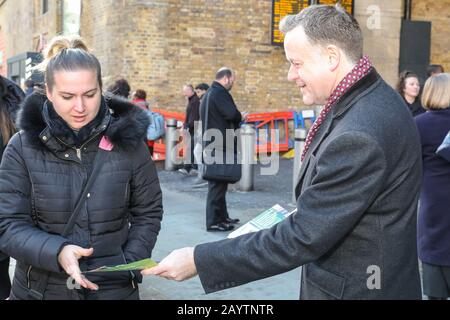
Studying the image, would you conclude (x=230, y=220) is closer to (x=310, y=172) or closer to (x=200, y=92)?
(x=200, y=92)

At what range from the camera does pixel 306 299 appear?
2.25 m

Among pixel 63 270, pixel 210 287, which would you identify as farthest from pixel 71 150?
pixel 210 287

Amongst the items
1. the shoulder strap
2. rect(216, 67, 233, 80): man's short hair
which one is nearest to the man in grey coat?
the shoulder strap

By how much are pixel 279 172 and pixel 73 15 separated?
913cm

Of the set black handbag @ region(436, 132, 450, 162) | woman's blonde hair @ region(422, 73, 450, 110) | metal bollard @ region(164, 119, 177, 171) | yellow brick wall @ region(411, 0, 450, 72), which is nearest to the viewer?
black handbag @ region(436, 132, 450, 162)

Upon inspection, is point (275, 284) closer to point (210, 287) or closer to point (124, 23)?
point (210, 287)

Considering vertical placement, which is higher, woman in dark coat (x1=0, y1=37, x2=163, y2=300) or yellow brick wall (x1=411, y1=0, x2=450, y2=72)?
yellow brick wall (x1=411, y1=0, x2=450, y2=72)

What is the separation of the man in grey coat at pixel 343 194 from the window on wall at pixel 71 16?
52.8ft

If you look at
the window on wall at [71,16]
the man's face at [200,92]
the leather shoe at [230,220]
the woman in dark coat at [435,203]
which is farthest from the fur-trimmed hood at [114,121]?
the window on wall at [71,16]

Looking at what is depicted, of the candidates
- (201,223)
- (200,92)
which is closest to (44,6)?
(200,92)

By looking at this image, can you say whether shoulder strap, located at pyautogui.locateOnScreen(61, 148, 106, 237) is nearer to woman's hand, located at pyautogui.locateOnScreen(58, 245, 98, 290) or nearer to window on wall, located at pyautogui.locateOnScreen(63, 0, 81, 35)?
woman's hand, located at pyautogui.locateOnScreen(58, 245, 98, 290)

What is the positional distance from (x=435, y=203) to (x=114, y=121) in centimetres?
279

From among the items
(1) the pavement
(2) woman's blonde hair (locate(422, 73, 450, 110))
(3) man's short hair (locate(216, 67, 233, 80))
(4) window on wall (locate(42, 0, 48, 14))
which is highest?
(4) window on wall (locate(42, 0, 48, 14))

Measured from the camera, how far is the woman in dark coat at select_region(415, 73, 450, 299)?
446 cm
